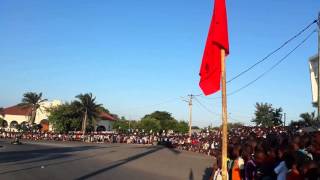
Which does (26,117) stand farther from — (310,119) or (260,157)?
(260,157)

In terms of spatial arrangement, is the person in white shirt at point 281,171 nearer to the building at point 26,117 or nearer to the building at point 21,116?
the building at point 26,117

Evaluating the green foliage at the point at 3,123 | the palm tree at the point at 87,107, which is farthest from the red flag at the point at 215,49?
the green foliage at the point at 3,123

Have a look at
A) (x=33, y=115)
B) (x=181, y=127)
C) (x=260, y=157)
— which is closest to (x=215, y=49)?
(x=260, y=157)

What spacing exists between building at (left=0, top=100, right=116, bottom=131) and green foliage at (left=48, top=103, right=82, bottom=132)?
7470mm

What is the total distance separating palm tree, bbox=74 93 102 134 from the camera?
86250mm

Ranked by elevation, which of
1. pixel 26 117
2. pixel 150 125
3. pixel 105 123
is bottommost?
pixel 150 125

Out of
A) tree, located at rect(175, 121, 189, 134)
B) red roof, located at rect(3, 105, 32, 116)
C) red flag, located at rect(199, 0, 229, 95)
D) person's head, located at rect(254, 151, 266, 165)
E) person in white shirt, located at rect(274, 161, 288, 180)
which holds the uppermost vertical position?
red roof, located at rect(3, 105, 32, 116)

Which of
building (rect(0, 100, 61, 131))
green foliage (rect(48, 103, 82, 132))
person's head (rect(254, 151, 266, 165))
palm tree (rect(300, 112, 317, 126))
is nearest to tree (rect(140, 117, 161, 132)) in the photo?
building (rect(0, 100, 61, 131))

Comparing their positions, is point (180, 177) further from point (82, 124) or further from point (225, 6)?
point (82, 124)

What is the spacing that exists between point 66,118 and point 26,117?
62.6 feet

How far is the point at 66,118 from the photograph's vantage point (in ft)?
298

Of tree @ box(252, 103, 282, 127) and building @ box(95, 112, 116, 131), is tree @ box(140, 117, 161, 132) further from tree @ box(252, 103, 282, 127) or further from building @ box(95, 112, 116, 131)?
tree @ box(252, 103, 282, 127)

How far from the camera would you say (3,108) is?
4437 inches

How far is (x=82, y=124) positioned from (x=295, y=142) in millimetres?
81300
